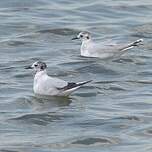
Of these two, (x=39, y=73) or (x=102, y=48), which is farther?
(x=102, y=48)

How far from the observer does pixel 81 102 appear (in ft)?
53.5

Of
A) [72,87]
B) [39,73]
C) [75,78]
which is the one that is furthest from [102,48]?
[72,87]

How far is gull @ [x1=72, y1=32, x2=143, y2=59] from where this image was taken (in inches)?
791

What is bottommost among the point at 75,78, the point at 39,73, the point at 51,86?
the point at 75,78

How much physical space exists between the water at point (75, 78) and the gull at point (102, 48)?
0.20m

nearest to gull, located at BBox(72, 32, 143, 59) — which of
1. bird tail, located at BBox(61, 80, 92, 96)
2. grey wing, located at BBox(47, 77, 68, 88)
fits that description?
grey wing, located at BBox(47, 77, 68, 88)

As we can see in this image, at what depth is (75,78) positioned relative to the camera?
59.6 ft

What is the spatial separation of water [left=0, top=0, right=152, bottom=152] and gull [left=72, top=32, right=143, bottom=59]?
0.20 meters

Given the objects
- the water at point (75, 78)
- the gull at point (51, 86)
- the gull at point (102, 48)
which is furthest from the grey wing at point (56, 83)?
the gull at point (102, 48)

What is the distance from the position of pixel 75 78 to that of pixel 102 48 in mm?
2270

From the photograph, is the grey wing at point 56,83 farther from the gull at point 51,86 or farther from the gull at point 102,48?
the gull at point 102,48

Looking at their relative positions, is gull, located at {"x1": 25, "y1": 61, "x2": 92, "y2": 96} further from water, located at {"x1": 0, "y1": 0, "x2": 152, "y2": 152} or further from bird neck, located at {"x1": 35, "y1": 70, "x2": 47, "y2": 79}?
water, located at {"x1": 0, "y1": 0, "x2": 152, "y2": 152}

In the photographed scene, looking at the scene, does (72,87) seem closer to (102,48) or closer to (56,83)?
(56,83)

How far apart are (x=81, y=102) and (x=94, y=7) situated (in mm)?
9169
